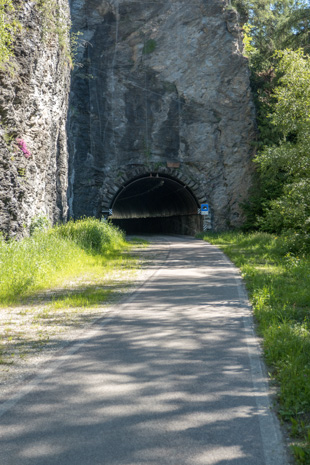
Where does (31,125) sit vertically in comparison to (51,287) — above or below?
above

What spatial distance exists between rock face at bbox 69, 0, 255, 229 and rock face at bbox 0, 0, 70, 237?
1017 centimetres

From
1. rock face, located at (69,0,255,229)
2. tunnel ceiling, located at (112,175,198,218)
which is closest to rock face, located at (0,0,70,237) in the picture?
rock face, located at (69,0,255,229)

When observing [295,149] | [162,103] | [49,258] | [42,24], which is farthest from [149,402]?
[162,103]

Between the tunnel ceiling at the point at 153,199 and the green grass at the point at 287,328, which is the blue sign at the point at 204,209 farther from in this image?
the green grass at the point at 287,328

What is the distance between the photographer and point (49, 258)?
12.8 meters

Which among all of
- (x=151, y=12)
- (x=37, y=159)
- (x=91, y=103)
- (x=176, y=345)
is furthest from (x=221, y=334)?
(x=151, y=12)

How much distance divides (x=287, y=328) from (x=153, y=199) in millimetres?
40492

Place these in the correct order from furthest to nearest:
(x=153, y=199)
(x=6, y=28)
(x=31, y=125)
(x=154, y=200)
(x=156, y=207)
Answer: (x=156, y=207)
(x=154, y=200)
(x=153, y=199)
(x=31, y=125)
(x=6, y=28)

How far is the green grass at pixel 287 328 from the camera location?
165 inches

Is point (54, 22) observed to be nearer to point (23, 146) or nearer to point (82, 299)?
point (23, 146)

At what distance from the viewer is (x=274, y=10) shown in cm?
4653

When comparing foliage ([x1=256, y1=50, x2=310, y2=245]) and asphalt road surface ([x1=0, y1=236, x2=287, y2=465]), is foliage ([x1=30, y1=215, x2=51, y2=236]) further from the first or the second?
asphalt road surface ([x1=0, y1=236, x2=287, y2=465])

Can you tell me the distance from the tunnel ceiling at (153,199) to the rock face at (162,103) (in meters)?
1.57

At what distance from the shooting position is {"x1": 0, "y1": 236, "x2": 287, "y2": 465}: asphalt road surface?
354cm
